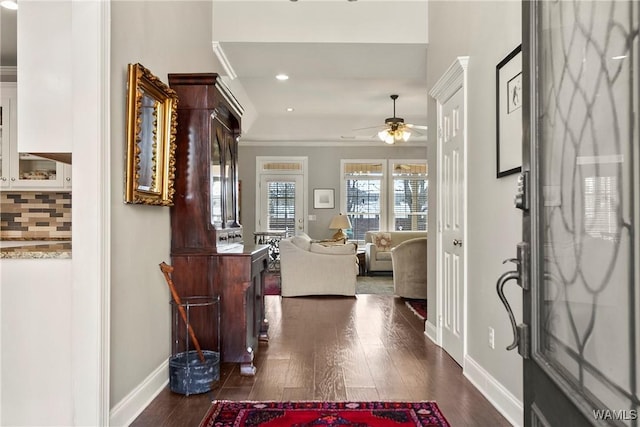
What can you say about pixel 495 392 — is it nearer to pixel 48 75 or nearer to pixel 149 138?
pixel 149 138

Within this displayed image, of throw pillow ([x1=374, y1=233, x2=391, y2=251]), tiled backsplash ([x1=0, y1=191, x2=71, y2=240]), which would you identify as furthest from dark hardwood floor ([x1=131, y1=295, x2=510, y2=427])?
throw pillow ([x1=374, y1=233, x2=391, y2=251])

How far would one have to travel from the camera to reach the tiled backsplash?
4406mm

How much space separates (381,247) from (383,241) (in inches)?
5.8

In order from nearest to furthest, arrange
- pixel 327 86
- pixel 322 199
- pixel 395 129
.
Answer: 1. pixel 327 86
2. pixel 395 129
3. pixel 322 199

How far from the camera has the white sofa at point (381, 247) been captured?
9.48m

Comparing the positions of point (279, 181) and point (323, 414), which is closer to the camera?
point (323, 414)

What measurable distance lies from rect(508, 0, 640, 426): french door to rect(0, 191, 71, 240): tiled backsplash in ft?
14.1

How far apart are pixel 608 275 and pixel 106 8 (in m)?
2.34

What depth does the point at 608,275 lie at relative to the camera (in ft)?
2.71

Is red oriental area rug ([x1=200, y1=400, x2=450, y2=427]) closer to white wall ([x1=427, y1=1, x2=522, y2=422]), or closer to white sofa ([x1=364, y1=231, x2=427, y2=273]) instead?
white wall ([x1=427, y1=1, x2=522, y2=422])

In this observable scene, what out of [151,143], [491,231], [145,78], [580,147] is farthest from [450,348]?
[580,147]

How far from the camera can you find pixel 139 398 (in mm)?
2758

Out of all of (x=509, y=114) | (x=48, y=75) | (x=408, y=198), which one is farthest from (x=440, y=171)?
(x=408, y=198)

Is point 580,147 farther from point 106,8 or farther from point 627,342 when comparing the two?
point 106,8
